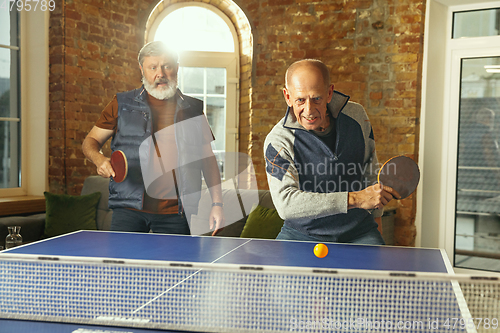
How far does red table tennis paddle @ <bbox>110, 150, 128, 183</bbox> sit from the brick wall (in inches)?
69.4

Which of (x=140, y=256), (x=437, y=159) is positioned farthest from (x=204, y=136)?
(x=437, y=159)

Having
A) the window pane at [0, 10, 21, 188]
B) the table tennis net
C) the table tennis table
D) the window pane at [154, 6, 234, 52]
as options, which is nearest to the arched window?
the window pane at [154, 6, 234, 52]

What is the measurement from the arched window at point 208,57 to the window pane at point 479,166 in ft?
7.60

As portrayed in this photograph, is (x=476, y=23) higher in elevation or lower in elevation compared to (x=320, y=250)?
higher

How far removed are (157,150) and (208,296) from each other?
1.79m

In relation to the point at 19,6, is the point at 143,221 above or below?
below

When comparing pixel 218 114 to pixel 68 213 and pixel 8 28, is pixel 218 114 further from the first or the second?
pixel 8 28

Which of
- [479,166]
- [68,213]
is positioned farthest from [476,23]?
[68,213]

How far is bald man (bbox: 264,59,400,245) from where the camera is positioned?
2.13 m

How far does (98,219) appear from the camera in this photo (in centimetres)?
412

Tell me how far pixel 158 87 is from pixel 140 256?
4.85ft

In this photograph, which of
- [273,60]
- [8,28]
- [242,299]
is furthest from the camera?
[273,60]

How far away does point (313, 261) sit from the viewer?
1.75 m

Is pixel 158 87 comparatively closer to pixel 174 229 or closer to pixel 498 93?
pixel 174 229
